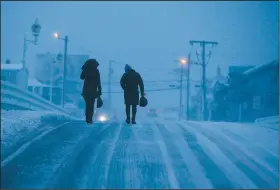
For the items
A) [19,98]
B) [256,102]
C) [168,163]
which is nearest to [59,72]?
[256,102]

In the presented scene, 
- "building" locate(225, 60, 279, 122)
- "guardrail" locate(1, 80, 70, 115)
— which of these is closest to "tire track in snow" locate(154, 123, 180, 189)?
"guardrail" locate(1, 80, 70, 115)

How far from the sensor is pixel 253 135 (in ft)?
28.5

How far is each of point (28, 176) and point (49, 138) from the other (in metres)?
2.36

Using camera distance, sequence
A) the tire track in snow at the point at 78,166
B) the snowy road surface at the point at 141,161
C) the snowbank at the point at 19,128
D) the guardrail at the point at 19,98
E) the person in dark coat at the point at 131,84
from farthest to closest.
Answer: the guardrail at the point at 19,98, the person in dark coat at the point at 131,84, the snowbank at the point at 19,128, the snowy road surface at the point at 141,161, the tire track in snow at the point at 78,166

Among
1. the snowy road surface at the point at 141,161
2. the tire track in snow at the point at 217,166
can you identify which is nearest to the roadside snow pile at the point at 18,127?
the snowy road surface at the point at 141,161

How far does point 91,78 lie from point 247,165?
5.23 m

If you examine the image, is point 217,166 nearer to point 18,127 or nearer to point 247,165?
point 247,165

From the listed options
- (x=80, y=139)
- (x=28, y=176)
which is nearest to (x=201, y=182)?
(x=28, y=176)

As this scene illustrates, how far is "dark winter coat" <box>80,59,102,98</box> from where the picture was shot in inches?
371

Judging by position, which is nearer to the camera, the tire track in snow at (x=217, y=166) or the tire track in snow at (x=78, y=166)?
the tire track in snow at (x=78, y=166)

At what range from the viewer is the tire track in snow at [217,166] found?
16.9ft

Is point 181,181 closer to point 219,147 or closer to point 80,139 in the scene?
point 219,147

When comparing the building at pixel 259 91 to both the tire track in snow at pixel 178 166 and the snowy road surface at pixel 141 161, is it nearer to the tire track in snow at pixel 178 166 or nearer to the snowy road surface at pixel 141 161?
the snowy road surface at pixel 141 161

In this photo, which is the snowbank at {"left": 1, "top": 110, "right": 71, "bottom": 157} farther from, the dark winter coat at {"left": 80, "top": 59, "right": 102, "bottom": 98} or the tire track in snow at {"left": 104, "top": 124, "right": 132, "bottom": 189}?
the tire track in snow at {"left": 104, "top": 124, "right": 132, "bottom": 189}
